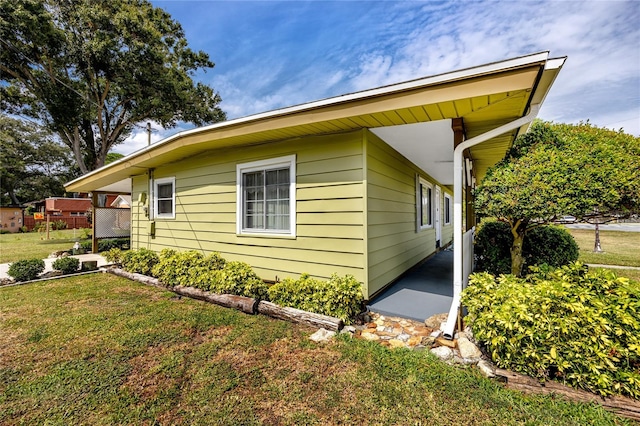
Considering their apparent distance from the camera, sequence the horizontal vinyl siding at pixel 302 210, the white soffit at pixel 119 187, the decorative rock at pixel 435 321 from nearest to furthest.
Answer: the decorative rock at pixel 435 321, the horizontal vinyl siding at pixel 302 210, the white soffit at pixel 119 187

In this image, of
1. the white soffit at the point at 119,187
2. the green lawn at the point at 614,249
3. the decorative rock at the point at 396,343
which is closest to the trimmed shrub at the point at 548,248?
the green lawn at the point at 614,249

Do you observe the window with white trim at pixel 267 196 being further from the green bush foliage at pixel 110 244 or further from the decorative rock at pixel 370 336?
the green bush foliage at pixel 110 244

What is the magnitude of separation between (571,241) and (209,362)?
7256mm

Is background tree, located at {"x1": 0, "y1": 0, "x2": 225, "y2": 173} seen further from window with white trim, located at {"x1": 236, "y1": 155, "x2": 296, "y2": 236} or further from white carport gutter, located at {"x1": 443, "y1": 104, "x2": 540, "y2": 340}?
white carport gutter, located at {"x1": 443, "y1": 104, "x2": 540, "y2": 340}

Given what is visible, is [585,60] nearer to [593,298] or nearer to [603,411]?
[593,298]

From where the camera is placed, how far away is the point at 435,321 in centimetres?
323

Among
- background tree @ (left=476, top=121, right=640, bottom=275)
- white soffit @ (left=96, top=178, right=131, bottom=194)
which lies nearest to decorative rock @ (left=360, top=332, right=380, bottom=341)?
background tree @ (left=476, top=121, right=640, bottom=275)

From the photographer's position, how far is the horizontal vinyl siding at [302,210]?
379 centimetres

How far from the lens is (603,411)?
1855 millimetres

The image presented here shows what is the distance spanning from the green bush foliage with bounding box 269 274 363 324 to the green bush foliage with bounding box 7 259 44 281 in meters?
5.77

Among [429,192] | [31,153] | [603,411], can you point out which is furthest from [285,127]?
[31,153]

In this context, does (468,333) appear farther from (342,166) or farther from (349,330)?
(342,166)

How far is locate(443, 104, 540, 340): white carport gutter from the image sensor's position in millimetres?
2910

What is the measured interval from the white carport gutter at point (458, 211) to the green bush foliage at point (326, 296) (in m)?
1.07
